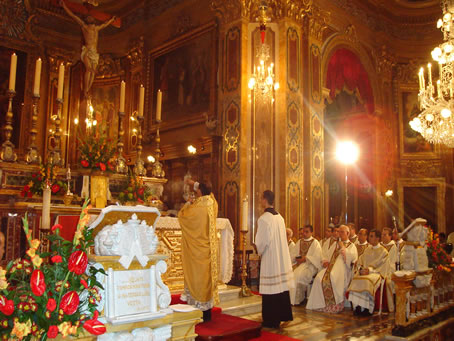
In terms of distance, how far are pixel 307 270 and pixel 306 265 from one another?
0.11 m

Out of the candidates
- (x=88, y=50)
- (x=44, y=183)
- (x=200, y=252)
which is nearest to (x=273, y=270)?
(x=200, y=252)

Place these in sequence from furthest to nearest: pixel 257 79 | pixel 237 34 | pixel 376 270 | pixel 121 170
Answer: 1. pixel 237 34
2. pixel 257 79
3. pixel 376 270
4. pixel 121 170

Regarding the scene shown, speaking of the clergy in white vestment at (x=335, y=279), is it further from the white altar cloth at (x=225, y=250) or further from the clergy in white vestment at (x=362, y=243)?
the white altar cloth at (x=225, y=250)

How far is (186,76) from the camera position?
12570 mm

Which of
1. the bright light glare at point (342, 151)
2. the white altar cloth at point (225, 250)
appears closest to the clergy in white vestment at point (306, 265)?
the white altar cloth at point (225, 250)

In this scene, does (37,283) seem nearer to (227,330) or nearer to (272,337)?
(227,330)

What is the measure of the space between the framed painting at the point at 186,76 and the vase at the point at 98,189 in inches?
201

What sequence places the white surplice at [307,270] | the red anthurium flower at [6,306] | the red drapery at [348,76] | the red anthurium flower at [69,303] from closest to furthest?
1. the red anthurium flower at [6,306]
2. the red anthurium flower at [69,303]
3. the white surplice at [307,270]
4. the red drapery at [348,76]

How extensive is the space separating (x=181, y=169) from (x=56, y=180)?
231 inches

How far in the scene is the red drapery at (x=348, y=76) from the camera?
13264 mm

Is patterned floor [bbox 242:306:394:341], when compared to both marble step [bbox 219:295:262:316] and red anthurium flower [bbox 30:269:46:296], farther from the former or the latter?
red anthurium flower [bbox 30:269:46:296]

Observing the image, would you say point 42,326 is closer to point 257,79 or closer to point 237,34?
point 257,79

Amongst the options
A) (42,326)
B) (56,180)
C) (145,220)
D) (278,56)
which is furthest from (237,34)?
(42,326)

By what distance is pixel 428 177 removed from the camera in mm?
16062
